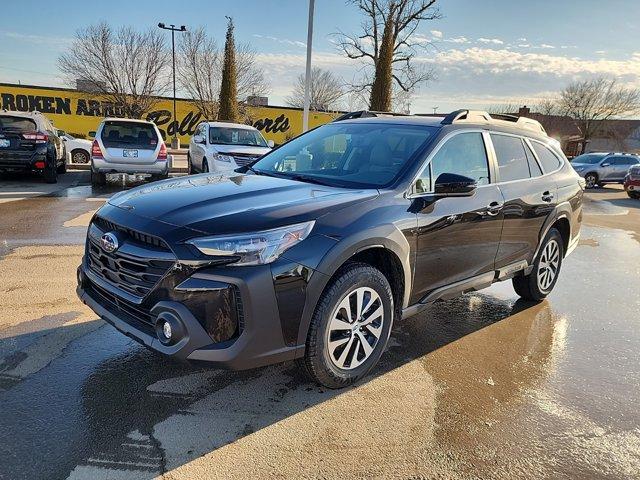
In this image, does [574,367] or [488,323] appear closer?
[574,367]

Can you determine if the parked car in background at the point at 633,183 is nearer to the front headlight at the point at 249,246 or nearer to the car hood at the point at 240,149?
the car hood at the point at 240,149

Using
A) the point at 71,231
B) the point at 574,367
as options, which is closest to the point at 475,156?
the point at 574,367

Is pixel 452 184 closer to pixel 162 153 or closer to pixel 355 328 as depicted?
pixel 355 328

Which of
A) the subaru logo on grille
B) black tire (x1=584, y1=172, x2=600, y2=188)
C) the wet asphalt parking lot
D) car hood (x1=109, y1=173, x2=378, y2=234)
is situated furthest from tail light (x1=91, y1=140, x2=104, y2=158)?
black tire (x1=584, y1=172, x2=600, y2=188)

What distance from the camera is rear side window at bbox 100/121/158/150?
37.3ft

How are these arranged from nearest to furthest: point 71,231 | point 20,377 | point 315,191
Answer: point 20,377 → point 315,191 → point 71,231

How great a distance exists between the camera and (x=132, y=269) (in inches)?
112

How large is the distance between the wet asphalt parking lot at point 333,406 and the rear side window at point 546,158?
154 centimetres

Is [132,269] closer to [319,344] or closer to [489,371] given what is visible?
[319,344]

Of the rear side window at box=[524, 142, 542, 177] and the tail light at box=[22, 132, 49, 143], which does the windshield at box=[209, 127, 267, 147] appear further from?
the rear side window at box=[524, 142, 542, 177]

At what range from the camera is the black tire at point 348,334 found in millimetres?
2928

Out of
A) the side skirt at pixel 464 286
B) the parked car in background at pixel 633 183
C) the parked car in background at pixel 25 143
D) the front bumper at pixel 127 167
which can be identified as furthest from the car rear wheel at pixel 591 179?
the parked car in background at pixel 25 143

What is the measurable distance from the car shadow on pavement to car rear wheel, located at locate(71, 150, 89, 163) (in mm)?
15519

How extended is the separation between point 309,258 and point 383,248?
65 cm
